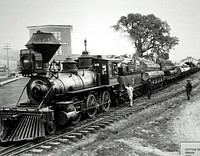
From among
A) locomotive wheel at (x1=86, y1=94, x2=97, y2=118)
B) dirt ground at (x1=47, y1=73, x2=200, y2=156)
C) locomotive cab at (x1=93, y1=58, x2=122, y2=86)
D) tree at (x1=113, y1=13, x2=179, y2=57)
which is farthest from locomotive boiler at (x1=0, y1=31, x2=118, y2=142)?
tree at (x1=113, y1=13, x2=179, y2=57)

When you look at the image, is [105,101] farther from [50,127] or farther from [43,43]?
[43,43]

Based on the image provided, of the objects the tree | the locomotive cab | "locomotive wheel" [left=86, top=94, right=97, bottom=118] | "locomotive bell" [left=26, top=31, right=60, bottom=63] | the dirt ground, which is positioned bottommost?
the dirt ground

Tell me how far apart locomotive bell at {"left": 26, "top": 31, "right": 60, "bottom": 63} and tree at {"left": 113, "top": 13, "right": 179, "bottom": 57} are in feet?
53.2

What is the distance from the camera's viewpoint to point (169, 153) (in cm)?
769

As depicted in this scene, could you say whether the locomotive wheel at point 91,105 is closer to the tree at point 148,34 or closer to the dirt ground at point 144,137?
the dirt ground at point 144,137

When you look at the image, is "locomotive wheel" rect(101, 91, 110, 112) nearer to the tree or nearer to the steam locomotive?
the steam locomotive

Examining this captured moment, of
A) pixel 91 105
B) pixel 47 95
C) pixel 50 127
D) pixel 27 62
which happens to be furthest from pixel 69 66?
pixel 50 127

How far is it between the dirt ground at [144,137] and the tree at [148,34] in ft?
45.6

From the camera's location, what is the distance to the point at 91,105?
1312cm

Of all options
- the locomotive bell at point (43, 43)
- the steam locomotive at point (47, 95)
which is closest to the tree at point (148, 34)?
the steam locomotive at point (47, 95)

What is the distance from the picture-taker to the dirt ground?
7.96 m

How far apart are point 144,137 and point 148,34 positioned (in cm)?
1892

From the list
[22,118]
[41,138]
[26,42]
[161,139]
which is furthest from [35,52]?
[161,139]

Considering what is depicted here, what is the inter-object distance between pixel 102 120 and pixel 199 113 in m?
4.39
